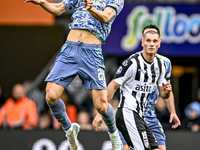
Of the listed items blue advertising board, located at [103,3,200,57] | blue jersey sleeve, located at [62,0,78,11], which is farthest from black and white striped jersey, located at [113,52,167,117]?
blue advertising board, located at [103,3,200,57]

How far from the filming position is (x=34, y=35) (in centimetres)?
1310

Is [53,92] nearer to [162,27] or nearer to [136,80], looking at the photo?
[136,80]

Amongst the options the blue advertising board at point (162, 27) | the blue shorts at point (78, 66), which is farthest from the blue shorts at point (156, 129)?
the blue advertising board at point (162, 27)

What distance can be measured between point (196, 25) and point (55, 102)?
689cm

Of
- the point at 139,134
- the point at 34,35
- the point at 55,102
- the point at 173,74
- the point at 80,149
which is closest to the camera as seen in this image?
the point at 55,102

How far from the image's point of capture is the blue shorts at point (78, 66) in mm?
5082

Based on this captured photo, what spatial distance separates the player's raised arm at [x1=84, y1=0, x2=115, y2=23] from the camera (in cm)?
459

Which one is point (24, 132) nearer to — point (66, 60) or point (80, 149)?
point (80, 149)

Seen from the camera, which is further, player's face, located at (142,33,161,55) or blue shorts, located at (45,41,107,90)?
player's face, located at (142,33,161,55)

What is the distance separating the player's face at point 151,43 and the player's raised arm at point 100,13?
2.90 feet

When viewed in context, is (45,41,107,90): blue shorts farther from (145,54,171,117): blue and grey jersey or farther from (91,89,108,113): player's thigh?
(145,54,171,117): blue and grey jersey

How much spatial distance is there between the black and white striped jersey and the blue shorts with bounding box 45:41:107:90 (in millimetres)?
574

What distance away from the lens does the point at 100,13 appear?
4777 millimetres

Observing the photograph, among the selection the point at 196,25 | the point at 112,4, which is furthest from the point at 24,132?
the point at 196,25
